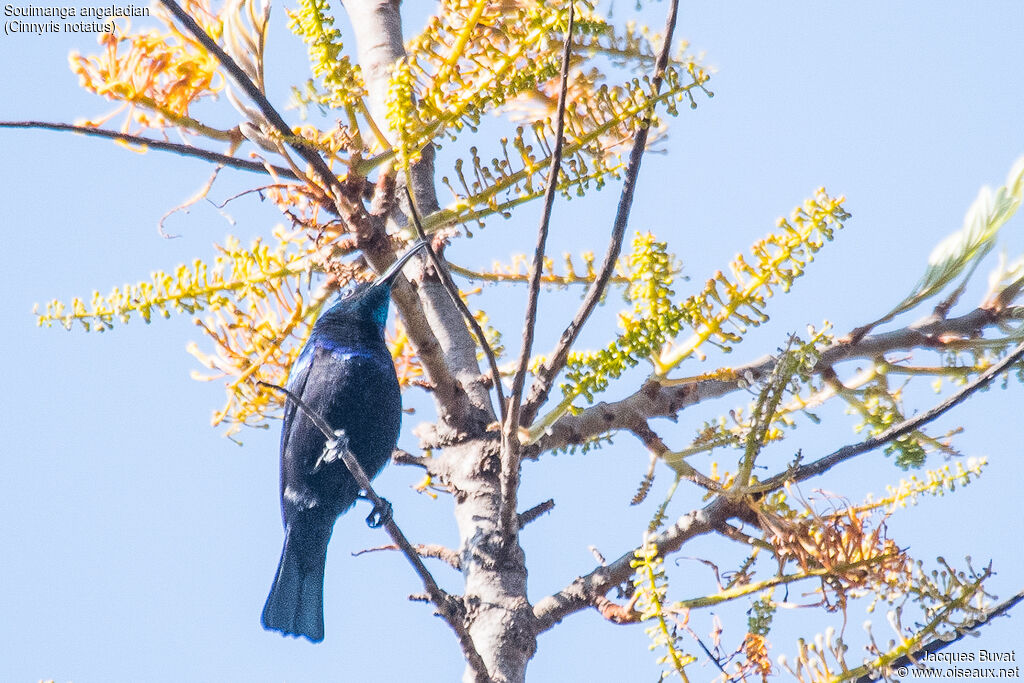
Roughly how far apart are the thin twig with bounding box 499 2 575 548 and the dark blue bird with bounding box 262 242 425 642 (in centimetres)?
128

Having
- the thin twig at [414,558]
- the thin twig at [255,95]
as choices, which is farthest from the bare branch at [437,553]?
the thin twig at [255,95]

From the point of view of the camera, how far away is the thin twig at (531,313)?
6.48ft

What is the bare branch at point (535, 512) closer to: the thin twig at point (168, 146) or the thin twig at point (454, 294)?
the thin twig at point (454, 294)

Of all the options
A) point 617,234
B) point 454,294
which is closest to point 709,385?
point 617,234

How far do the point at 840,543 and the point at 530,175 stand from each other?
3.51 ft

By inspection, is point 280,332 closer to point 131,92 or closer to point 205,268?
point 205,268

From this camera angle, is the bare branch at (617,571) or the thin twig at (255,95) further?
the bare branch at (617,571)

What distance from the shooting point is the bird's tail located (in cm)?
370

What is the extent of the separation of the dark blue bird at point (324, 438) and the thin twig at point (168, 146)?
1.22m

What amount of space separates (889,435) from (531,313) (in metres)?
0.83

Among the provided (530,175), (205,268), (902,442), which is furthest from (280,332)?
(902,442)

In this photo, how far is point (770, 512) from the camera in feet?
8.00

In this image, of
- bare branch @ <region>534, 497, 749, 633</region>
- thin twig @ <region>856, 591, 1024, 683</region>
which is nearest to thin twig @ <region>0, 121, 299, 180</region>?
bare branch @ <region>534, 497, 749, 633</region>

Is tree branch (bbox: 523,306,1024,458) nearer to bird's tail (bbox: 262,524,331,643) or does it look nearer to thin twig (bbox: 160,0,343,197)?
thin twig (bbox: 160,0,343,197)
